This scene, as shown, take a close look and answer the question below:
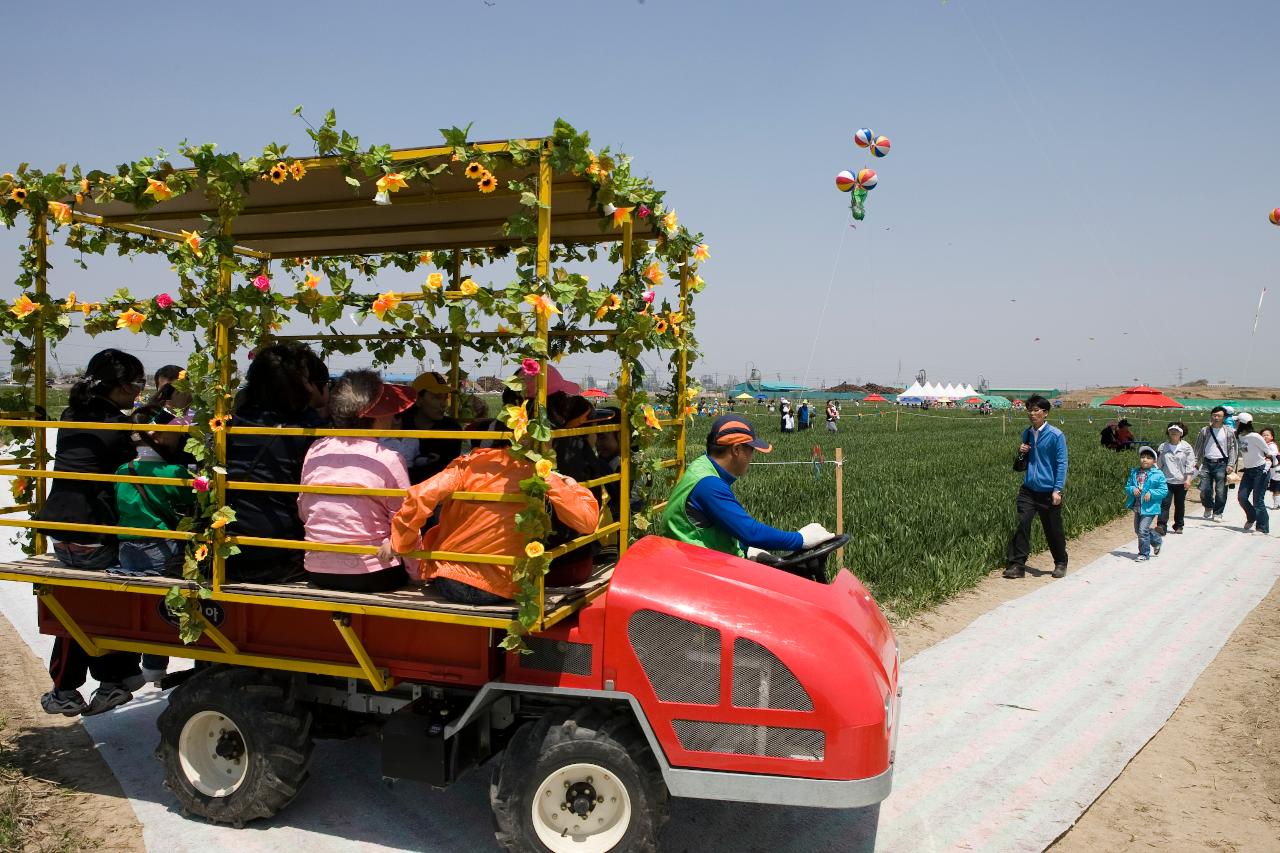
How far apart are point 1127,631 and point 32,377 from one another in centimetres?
880

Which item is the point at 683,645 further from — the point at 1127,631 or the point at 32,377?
the point at 1127,631

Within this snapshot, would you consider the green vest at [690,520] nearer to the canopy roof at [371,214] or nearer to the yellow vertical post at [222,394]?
the canopy roof at [371,214]

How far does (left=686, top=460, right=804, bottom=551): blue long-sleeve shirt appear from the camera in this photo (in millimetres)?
4637

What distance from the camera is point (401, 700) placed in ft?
15.1

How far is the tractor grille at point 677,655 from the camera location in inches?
150

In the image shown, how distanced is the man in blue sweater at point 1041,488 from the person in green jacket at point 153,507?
8760mm

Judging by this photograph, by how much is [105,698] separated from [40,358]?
2014 millimetres

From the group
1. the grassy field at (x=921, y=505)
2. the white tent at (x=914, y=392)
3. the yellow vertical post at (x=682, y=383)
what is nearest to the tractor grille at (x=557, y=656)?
the yellow vertical post at (x=682, y=383)

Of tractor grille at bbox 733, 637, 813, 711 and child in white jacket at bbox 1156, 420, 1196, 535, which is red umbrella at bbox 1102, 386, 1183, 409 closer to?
child in white jacket at bbox 1156, 420, 1196, 535

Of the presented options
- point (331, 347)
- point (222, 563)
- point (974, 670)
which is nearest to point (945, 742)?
point (974, 670)

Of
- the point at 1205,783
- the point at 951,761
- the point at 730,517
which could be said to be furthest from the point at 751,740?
the point at 1205,783

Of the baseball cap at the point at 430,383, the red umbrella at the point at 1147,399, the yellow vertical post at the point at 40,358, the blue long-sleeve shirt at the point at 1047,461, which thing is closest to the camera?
the yellow vertical post at the point at 40,358

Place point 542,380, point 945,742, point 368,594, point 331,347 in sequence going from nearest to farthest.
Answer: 1. point 542,380
2. point 368,594
3. point 945,742
4. point 331,347

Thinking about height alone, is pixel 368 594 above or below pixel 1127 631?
above
